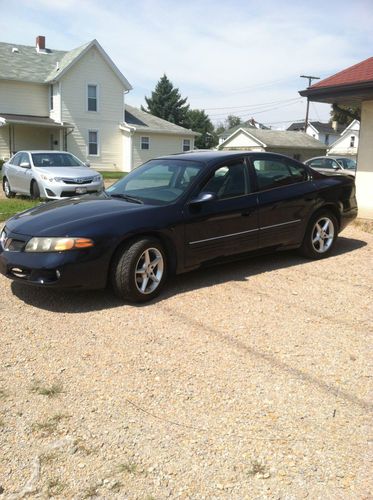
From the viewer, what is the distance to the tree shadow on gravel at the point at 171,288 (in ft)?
16.9

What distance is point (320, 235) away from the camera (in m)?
7.07

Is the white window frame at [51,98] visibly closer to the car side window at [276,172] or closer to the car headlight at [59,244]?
the car side window at [276,172]

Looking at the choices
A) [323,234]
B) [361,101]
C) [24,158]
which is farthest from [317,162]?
[323,234]

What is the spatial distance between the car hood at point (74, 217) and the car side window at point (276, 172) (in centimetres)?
170

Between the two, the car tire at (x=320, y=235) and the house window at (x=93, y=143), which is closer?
the car tire at (x=320, y=235)

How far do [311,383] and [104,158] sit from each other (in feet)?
98.9

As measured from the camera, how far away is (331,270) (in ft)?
21.6

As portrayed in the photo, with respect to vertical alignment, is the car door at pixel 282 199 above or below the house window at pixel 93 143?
below

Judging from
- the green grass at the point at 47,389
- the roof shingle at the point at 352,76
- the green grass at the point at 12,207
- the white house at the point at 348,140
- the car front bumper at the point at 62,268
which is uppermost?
the white house at the point at 348,140

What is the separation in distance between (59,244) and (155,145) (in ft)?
97.7

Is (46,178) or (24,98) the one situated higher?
(24,98)

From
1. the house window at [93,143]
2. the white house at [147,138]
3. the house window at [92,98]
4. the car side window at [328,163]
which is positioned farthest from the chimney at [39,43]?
the car side window at [328,163]

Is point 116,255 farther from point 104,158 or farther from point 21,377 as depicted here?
point 104,158

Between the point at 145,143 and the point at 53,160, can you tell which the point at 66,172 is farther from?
the point at 145,143
